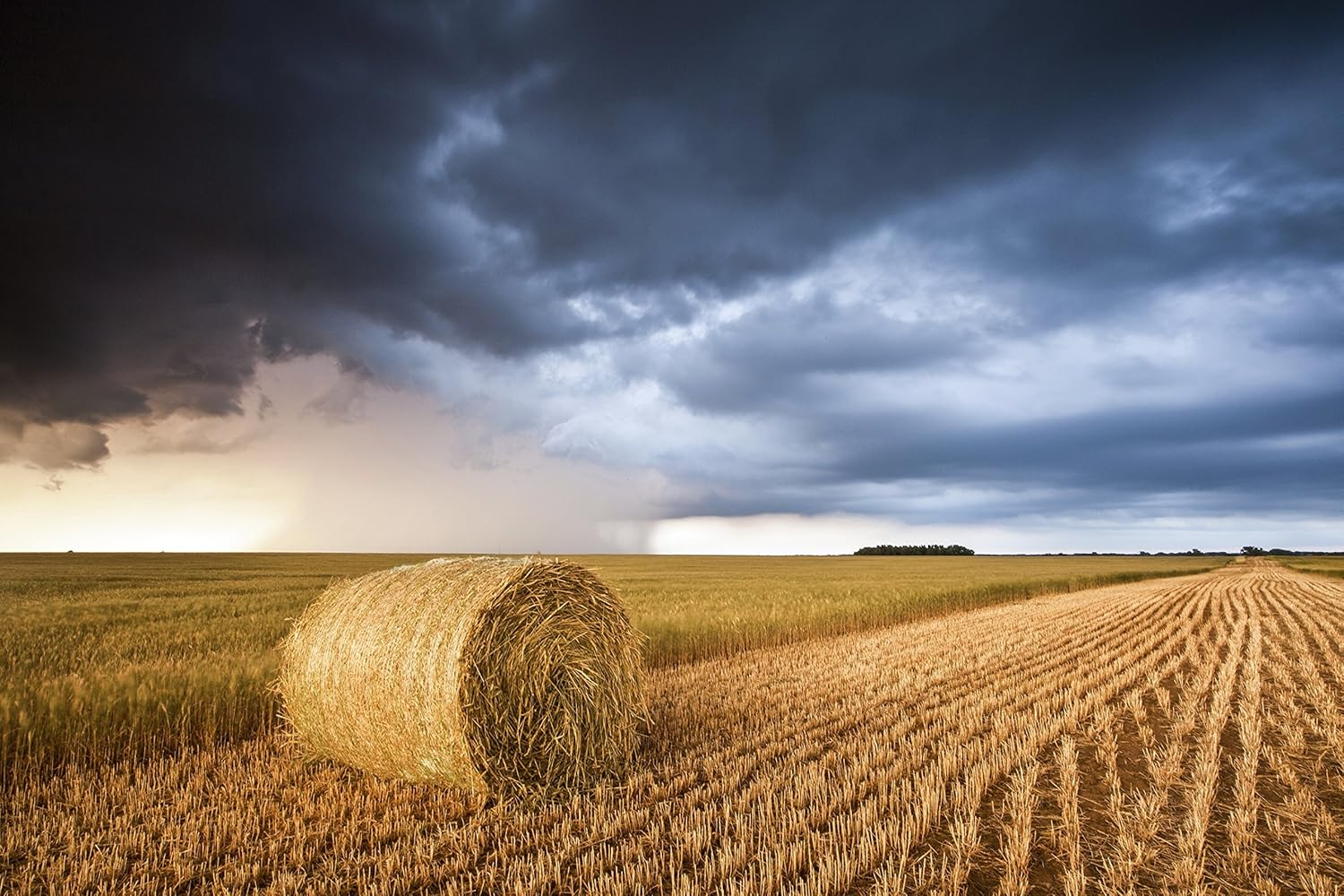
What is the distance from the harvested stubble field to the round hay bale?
332mm

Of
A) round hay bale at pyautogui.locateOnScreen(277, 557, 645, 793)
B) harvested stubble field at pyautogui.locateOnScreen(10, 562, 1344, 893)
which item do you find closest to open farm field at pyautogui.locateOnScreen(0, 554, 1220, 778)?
harvested stubble field at pyautogui.locateOnScreen(10, 562, 1344, 893)

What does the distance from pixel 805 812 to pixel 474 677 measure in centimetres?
266

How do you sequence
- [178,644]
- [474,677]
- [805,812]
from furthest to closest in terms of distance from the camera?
[178,644] < [474,677] < [805,812]

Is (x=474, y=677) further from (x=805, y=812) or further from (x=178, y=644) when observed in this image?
(x=178, y=644)

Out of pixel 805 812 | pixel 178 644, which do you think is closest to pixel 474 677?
pixel 805 812

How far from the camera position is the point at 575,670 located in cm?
651

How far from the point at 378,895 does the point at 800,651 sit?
32.9 feet

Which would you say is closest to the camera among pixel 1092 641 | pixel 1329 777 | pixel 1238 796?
pixel 1238 796

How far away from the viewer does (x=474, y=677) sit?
5840mm

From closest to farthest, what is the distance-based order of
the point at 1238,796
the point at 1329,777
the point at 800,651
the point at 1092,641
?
the point at 1238,796 → the point at 1329,777 → the point at 800,651 → the point at 1092,641

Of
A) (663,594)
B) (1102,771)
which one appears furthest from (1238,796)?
(663,594)

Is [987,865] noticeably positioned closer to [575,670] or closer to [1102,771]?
[1102,771]

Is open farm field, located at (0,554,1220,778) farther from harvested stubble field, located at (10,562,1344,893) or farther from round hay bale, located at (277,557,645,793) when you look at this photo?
round hay bale, located at (277,557,645,793)

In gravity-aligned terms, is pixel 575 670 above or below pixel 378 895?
above
